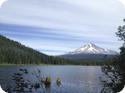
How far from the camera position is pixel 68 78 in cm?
862

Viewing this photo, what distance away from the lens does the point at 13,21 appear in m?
8.07

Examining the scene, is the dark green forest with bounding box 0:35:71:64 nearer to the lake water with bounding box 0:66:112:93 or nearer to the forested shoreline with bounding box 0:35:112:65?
the forested shoreline with bounding box 0:35:112:65

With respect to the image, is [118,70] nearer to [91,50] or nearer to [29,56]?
[91,50]

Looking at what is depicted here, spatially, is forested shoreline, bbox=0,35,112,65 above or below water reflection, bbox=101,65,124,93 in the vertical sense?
above

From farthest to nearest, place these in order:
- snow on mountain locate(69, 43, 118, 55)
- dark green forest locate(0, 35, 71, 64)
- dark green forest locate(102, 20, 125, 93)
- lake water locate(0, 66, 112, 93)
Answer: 1. dark green forest locate(102, 20, 125, 93)
2. dark green forest locate(0, 35, 71, 64)
3. lake water locate(0, 66, 112, 93)
4. snow on mountain locate(69, 43, 118, 55)

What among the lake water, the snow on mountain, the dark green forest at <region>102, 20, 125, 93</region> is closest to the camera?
the snow on mountain

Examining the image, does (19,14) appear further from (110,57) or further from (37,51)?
(110,57)

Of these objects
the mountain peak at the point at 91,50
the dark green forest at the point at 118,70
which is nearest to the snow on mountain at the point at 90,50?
the mountain peak at the point at 91,50

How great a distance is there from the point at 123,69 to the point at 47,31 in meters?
1.59

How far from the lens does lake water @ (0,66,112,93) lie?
8242 mm

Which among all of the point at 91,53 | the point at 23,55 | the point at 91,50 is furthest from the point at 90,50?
the point at 23,55

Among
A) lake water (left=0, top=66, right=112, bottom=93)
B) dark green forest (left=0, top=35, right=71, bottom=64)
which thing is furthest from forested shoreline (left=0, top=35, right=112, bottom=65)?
lake water (left=0, top=66, right=112, bottom=93)

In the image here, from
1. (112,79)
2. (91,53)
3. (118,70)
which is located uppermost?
(91,53)

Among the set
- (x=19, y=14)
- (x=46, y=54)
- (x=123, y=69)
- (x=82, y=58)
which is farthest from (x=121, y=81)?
(x=19, y=14)
